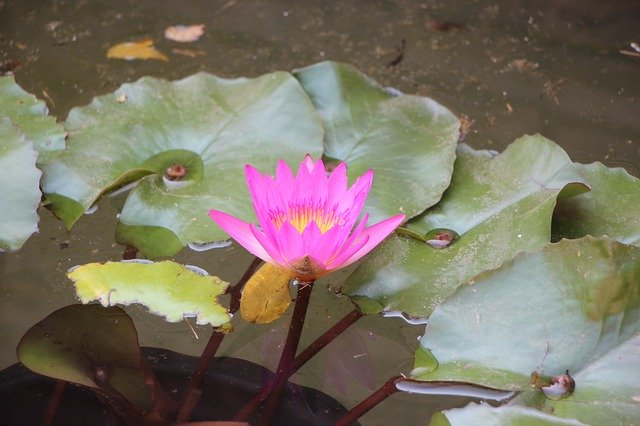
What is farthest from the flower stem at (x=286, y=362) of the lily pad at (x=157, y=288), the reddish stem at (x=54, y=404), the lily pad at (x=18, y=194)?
the lily pad at (x=18, y=194)

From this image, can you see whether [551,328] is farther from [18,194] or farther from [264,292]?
[18,194]

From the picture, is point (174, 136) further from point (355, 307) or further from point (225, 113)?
point (355, 307)

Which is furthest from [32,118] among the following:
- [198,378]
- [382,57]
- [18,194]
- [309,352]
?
[382,57]

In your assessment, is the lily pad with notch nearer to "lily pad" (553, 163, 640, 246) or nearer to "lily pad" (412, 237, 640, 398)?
"lily pad" (412, 237, 640, 398)

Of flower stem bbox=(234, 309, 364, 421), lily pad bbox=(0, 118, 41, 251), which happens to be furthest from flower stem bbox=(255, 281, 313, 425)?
lily pad bbox=(0, 118, 41, 251)

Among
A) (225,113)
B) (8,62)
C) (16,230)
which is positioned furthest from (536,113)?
(8,62)

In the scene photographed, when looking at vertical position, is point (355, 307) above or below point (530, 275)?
below

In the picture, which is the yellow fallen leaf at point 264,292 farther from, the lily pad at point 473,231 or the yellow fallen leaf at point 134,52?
the yellow fallen leaf at point 134,52
